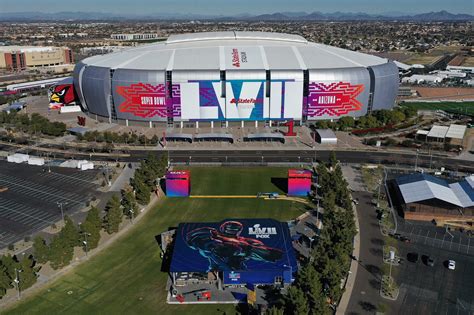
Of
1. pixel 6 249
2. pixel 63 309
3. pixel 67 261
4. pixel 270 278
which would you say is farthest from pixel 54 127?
pixel 270 278

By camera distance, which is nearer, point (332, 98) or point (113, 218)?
point (113, 218)

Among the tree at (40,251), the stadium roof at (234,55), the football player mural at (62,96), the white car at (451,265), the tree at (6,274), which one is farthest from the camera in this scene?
the football player mural at (62,96)

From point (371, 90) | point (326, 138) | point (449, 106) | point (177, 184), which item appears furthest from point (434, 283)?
point (449, 106)

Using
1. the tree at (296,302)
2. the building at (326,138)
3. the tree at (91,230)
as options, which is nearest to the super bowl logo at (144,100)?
the building at (326,138)

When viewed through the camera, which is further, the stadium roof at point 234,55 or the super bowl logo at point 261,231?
the stadium roof at point 234,55

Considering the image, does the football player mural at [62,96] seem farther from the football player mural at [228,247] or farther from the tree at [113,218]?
the football player mural at [228,247]

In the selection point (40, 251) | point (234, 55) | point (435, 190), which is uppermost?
point (234, 55)

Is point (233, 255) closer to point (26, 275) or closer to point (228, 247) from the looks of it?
point (228, 247)

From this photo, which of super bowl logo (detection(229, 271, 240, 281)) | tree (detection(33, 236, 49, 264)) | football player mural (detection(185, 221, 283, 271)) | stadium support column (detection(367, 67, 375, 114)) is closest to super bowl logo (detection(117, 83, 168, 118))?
stadium support column (detection(367, 67, 375, 114))
